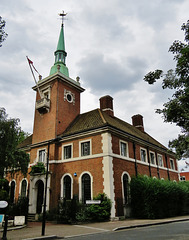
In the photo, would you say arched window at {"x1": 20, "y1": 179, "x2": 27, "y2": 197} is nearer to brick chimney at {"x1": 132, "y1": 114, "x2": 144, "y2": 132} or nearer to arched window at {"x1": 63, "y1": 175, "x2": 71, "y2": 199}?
arched window at {"x1": 63, "y1": 175, "x2": 71, "y2": 199}

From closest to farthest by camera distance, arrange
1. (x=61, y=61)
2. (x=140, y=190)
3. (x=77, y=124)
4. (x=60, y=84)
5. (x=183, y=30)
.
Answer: (x=183, y=30), (x=140, y=190), (x=77, y=124), (x=60, y=84), (x=61, y=61)

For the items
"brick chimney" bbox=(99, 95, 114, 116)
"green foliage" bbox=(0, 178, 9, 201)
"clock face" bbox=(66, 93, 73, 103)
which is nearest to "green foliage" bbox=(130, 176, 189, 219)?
"brick chimney" bbox=(99, 95, 114, 116)

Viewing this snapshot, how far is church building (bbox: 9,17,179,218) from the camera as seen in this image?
1758cm

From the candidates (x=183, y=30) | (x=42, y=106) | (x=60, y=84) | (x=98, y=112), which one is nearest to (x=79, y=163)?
(x=98, y=112)

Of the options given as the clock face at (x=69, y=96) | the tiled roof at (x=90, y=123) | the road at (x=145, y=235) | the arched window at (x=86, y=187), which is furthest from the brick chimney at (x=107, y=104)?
the road at (x=145, y=235)

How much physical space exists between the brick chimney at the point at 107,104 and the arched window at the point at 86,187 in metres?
9.26

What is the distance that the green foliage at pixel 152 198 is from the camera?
1712 centimetres

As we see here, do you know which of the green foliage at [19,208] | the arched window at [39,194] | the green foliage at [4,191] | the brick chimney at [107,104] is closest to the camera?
the green foliage at [4,191]

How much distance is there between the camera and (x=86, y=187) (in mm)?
18000

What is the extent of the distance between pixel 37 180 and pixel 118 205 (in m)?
8.33

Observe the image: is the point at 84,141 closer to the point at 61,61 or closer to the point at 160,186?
the point at 160,186

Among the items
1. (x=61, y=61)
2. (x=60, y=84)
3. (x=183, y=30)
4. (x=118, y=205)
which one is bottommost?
(x=118, y=205)

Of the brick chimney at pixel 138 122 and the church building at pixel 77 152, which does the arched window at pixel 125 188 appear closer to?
the church building at pixel 77 152

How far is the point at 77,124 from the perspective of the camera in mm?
22281
